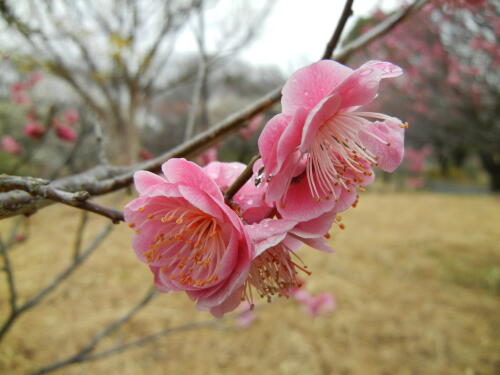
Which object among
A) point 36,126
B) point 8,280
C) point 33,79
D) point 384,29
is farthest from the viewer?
point 33,79

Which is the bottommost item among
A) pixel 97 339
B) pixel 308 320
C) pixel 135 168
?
pixel 308 320

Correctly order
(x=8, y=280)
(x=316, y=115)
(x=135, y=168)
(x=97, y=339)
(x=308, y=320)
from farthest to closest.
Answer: (x=308, y=320) → (x=97, y=339) → (x=8, y=280) → (x=135, y=168) → (x=316, y=115)

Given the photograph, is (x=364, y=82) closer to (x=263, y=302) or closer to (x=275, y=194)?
(x=275, y=194)

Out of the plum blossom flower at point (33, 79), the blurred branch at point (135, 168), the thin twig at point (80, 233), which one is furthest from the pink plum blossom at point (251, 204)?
the plum blossom flower at point (33, 79)

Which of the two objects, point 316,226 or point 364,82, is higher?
point 364,82

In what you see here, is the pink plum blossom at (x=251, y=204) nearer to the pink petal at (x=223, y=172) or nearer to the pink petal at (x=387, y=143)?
the pink petal at (x=223, y=172)

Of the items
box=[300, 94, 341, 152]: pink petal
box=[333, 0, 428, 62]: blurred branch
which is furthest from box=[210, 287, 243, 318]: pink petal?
box=[333, 0, 428, 62]: blurred branch

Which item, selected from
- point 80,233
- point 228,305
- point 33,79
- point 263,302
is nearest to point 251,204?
point 228,305
